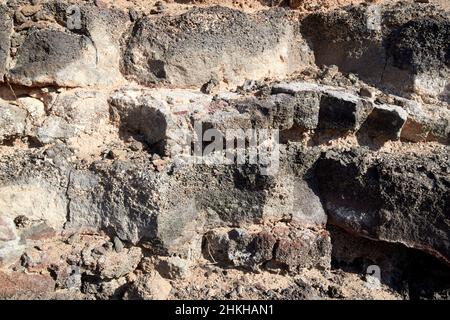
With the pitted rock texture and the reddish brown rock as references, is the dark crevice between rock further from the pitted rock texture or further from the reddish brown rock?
the reddish brown rock

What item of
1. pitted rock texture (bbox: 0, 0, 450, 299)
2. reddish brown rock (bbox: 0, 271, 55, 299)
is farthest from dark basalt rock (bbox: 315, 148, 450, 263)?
reddish brown rock (bbox: 0, 271, 55, 299)

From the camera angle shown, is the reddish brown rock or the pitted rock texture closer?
the reddish brown rock

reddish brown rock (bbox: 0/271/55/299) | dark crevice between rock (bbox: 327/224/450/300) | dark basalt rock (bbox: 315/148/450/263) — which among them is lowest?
reddish brown rock (bbox: 0/271/55/299)

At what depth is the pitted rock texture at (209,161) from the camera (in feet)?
8.18

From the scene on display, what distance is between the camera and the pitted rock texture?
2.49 metres

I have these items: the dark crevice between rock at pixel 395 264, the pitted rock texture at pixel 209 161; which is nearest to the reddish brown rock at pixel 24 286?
the pitted rock texture at pixel 209 161

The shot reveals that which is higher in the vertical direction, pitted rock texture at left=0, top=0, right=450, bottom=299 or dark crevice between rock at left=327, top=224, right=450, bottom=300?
pitted rock texture at left=0, top=0, right=450, bottom=299

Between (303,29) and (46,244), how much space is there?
2.02m

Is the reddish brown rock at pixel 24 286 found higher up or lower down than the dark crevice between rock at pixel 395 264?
lower down

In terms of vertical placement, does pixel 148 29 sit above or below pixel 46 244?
above

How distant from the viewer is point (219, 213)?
2.64 metres

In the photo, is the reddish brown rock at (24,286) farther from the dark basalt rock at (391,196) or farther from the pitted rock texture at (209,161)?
the dark basalt rock at (391,196)

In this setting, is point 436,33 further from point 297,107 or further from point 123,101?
point 123,101

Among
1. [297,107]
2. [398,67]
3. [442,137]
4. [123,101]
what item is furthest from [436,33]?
[123,101]
